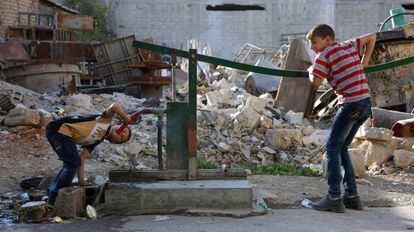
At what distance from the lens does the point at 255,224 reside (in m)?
4.25

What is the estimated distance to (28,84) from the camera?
13508mm

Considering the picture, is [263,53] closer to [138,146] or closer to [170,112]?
[138,146]

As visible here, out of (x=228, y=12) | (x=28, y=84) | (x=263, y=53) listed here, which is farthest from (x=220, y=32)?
(x=28, y=84)

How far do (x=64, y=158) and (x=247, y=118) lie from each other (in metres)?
6.77

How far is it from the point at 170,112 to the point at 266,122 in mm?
6800

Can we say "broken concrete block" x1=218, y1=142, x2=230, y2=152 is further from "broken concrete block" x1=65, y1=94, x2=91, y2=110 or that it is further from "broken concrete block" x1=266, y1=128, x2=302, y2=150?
"broken concrete block" x1=65, y1=94, x2=91, y2=110

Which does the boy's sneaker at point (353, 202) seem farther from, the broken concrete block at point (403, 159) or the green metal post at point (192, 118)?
the broken concrete block at point (403, 159)

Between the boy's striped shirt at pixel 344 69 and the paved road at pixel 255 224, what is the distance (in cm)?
97

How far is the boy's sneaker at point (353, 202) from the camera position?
4.83 m

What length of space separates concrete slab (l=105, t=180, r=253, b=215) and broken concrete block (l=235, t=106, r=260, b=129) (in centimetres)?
→ 667

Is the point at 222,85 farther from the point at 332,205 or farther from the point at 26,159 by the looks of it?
the point at 332,205

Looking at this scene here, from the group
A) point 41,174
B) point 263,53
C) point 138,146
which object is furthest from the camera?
point 263,53

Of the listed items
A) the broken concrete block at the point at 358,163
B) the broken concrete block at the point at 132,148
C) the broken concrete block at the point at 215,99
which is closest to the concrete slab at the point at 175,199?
the broken concrete block at the point at 358,163

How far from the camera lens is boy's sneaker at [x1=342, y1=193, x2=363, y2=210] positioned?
15.8 ft
